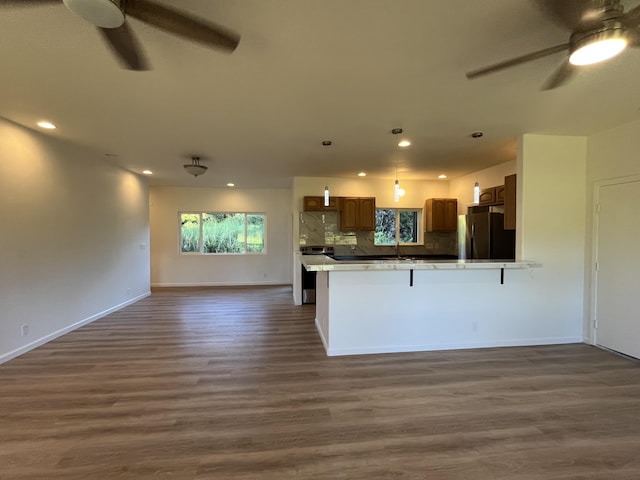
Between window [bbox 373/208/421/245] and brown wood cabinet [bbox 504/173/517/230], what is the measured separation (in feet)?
→ 8.55

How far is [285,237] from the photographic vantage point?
8.16 m

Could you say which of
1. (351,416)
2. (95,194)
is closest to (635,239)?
(351,416)

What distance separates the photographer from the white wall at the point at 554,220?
3.63 m

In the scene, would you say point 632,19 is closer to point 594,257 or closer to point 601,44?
point 601,44

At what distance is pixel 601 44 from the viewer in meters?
1.45

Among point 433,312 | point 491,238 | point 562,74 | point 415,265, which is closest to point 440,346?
point 433,312

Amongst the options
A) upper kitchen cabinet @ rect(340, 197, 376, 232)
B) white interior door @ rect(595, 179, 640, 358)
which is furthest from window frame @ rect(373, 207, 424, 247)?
white interior door @ rect(595, 179, 640, 358)

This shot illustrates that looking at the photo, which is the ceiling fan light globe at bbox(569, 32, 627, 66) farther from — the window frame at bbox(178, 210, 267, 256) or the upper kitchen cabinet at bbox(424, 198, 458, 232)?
the window frame at bbox(178, 210, 267, 256)

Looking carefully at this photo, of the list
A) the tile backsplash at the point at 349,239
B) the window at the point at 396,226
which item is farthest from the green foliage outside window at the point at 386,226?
the tile backsplash at the point at 349,239

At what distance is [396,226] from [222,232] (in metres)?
4.52

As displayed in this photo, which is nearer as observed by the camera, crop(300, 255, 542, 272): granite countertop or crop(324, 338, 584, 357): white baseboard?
crop(300, 255, 542, 272): granite countertop

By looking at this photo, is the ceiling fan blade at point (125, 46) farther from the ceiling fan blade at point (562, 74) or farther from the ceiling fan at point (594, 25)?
the ceiling fan blade at point (562, 74)

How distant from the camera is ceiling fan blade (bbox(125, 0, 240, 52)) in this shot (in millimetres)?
1407

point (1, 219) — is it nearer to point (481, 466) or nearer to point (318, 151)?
point (318, 151)
